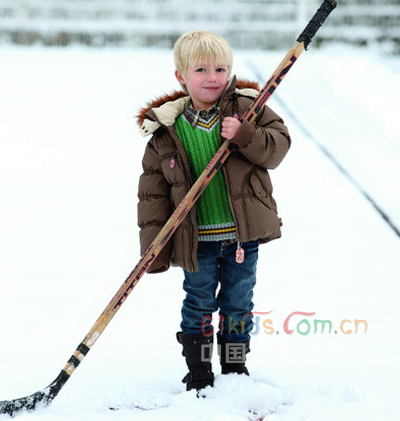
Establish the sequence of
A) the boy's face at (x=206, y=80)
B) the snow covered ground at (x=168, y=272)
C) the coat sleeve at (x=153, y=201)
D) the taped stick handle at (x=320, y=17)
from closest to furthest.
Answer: the taped stick handle at (x=320, y=17) → the boy's face at (x=206, y=80) → the coat sleeve at (x=153, y=201) → the snow covered ground at (x=168, y=272)

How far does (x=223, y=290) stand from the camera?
303cm

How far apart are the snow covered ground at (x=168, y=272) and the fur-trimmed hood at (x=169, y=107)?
951 millimetres

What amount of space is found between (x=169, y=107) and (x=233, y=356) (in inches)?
37.1

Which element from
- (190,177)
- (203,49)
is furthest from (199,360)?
(203,49)

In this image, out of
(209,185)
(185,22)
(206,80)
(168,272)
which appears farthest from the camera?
(185,22)

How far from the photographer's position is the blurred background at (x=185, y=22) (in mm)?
13156

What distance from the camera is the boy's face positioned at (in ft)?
9.15

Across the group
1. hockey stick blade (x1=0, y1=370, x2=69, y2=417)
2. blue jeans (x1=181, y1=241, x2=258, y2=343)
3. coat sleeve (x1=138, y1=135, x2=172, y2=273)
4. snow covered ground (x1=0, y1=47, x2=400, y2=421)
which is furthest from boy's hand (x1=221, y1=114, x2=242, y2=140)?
hockey stick blade (x1=0, y1=370, x2=69, y2=417)

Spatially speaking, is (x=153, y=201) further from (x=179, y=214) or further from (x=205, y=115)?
(x=205, y=115)

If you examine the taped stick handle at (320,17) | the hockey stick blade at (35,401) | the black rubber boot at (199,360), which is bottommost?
the hockey stick blade at (35,401)

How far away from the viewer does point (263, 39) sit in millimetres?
13359

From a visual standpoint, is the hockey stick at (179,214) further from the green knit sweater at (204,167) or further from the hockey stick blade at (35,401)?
the green knit sweater at (204,167)

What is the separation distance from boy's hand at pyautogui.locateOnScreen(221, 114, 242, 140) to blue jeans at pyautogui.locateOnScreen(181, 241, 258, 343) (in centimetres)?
41

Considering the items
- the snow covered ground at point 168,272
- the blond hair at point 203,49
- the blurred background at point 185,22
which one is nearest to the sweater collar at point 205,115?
the blond hair at point 203,49
